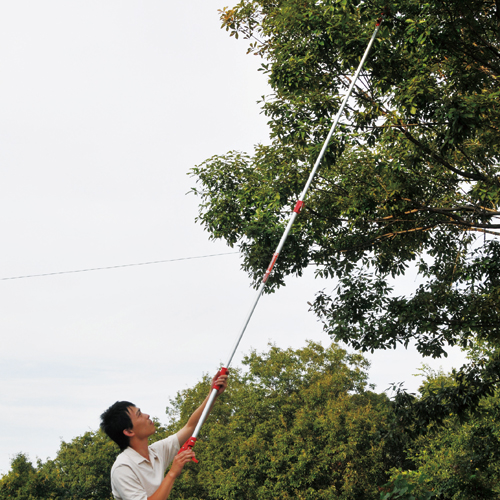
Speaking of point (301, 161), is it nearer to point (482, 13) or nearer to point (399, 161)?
point (399, 161)

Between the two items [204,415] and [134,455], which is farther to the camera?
[204,415]

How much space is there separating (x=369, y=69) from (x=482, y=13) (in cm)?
214

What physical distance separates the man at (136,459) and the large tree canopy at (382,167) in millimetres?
5703

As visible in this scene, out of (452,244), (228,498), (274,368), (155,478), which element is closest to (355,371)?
(274,368)

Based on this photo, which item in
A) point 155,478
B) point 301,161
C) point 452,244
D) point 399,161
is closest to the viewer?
point 155,478

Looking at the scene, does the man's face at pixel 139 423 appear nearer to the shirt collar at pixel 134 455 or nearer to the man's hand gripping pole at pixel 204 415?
the shirt collar at pixel 134 455

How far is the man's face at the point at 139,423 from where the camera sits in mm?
3309

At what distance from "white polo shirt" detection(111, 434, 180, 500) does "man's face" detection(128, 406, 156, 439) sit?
0.11m

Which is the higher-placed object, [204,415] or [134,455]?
[204,415]

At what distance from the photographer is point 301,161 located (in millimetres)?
10484

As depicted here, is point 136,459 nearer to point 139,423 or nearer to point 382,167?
point 139,423

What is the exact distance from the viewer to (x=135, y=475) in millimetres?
3135

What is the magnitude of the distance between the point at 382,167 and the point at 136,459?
6924 millimetres

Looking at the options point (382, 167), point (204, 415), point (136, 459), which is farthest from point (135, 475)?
point (382, 167)
